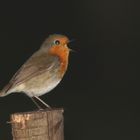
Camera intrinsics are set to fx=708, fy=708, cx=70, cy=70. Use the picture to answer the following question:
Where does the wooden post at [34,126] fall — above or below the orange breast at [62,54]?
below

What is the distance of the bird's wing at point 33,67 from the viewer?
5.34 m

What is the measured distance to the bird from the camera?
5.38 m

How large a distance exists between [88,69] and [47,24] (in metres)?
0.82

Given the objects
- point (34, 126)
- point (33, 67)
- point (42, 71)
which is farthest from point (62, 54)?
point (34, 126)

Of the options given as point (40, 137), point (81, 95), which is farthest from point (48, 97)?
point (40, 137)

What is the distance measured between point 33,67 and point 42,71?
128mm

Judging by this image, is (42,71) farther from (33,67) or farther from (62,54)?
(62,54)

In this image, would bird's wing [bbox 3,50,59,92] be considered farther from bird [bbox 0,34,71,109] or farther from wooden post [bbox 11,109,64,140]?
wooden post [bbox 11,109,64,140]

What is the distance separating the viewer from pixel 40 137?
14.6ft

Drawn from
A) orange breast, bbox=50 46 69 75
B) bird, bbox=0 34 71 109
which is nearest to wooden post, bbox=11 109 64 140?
bird, bbox=0 34 71 109

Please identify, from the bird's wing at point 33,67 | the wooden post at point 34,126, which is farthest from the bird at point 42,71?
the wooden post at point 34,126

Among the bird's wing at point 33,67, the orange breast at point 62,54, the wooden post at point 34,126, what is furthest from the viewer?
the orange breast at point 62,54

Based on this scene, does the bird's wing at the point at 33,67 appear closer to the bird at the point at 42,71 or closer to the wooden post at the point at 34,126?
the bird at the point at 42,71

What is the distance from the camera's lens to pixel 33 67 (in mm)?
5477
